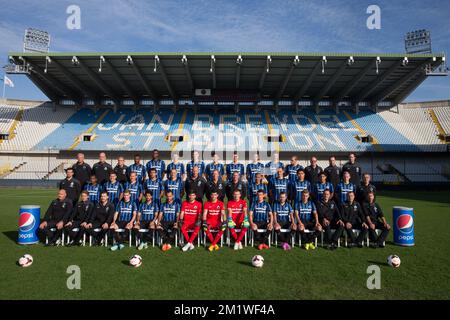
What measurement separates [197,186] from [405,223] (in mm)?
5550

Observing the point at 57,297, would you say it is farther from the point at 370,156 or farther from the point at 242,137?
the point at 370,156

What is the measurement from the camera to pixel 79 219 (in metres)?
7.27

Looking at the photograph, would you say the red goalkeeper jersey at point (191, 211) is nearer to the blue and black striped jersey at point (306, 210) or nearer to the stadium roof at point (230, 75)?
the blue and black striped jersey at point (306, 210)

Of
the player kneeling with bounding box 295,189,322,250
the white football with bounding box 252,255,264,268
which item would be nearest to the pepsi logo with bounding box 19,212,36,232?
the white football with bounding box 252,255,264,268

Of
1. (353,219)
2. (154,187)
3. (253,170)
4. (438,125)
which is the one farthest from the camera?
(438,125)

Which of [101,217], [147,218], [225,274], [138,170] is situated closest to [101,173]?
[138,170]

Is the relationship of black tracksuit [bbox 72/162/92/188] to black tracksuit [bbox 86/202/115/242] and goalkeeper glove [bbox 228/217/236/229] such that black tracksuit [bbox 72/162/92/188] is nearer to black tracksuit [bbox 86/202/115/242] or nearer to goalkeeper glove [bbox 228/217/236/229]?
black tracksuit [bbox 86/202/115/242]

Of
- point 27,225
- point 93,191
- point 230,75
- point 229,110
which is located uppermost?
point 230,75

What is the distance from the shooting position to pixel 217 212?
7125 millimetres

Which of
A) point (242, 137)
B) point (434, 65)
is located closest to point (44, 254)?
point (242, 137)

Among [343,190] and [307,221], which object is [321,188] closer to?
[343,190]

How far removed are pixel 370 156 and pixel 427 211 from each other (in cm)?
1639

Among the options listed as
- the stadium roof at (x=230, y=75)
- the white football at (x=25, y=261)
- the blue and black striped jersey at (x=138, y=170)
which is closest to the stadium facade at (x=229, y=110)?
the stadium roof at (x=230, y=75)

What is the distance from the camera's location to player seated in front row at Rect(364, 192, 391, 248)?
6957mm
